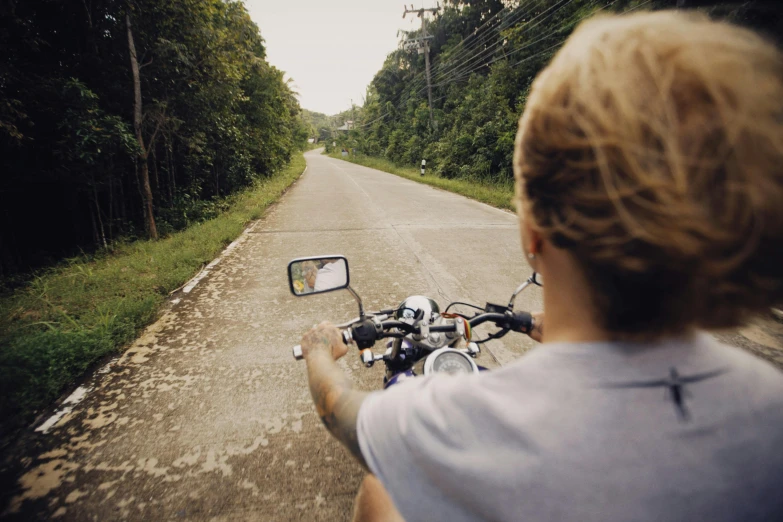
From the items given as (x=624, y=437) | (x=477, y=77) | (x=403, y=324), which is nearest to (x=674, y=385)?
(x=624, y=437)

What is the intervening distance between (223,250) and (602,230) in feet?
19.7

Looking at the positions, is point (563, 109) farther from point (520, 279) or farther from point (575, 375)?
point (520, 279)

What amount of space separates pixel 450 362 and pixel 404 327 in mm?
261

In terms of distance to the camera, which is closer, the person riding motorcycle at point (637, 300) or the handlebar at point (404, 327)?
the person riding motorcycle at point (637, 300)

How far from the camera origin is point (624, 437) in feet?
1.71

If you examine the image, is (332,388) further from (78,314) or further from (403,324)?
(78,314)

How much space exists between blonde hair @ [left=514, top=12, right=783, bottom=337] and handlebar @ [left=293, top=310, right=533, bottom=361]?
87 centimetres

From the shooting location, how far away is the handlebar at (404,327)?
1.38 metres

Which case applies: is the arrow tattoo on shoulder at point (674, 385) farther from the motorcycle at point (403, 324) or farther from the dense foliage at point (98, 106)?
the dense foliage at point (98, 106)

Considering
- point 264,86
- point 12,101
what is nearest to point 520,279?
point 12,101

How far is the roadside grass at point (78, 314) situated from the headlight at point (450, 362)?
2.56 meters

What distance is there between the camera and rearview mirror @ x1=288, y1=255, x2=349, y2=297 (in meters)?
1.47

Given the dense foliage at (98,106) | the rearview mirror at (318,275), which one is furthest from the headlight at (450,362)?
the dense foliage at (98,106)

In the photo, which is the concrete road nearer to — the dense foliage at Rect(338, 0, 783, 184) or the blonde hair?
the blonde hair
